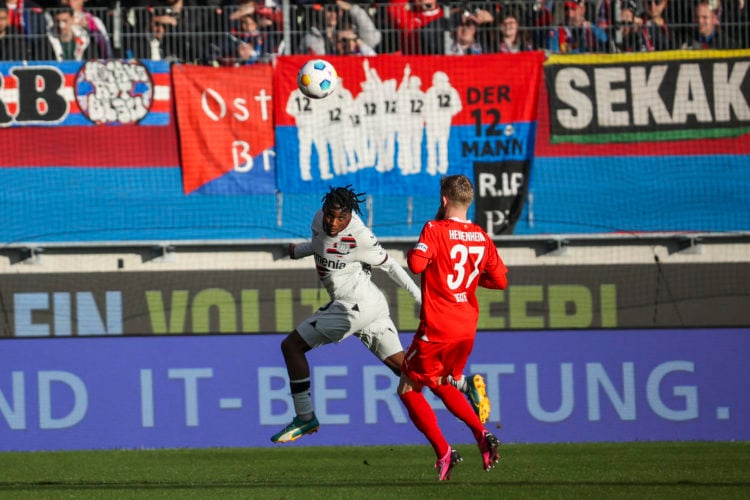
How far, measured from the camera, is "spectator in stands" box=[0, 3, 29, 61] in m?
14.3

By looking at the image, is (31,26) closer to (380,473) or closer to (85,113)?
(85,113)

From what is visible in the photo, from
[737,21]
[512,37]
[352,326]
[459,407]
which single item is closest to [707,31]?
[737,21]

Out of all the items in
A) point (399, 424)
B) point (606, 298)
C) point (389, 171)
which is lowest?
point (399, 424)

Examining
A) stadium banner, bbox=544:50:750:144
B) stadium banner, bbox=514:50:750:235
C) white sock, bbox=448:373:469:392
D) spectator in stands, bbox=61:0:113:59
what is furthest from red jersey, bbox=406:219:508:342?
spectator in stands, bbox=61:0:113:59

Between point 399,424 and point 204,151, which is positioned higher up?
point 204,151

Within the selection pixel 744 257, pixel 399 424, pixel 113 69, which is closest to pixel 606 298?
pixel 744 257

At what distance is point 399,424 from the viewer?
12.3 meters

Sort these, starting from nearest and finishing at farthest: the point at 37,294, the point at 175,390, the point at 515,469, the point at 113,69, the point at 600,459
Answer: the point at 515,469 → the point at 600,459 → the point at 175,390 → the point at 37,294 → the point at 113,69

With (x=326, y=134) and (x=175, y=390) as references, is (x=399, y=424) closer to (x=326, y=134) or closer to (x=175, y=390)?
(x=175, y=390)

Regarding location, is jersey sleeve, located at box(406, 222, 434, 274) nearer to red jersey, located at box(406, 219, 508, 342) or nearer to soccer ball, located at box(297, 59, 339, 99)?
red jersey, located at box(406, 219, 508, 342)

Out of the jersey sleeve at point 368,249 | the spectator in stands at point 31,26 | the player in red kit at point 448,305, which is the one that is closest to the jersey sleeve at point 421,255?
the player in red kit at point 448,305

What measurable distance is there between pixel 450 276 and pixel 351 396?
4929 millimetres

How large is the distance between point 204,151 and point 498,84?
360 cm

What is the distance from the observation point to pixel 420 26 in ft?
48.6
